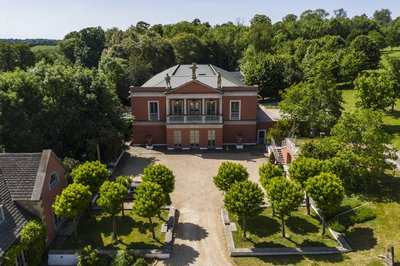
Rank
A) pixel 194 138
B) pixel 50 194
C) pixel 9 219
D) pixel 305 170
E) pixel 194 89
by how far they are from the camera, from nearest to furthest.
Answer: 1. pixel 9 219
2. pixel 50 194
3. pixel 305 170
4. pixel 194 89
5. pixel 194 138

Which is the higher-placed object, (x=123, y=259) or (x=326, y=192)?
(x=326, y=192)

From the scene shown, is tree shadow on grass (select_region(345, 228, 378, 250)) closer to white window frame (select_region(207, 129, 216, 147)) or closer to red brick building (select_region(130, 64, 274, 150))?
red brick building (select_region(130, 64, 274, 150))

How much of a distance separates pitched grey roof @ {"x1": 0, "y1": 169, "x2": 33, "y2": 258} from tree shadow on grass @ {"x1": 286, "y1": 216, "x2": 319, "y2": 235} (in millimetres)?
20854

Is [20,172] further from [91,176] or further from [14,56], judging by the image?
[14,56]

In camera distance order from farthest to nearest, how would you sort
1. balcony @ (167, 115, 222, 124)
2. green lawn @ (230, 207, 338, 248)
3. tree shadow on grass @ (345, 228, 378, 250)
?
balcony @ (167, 115, 222, 124), green lawn @ (230, 207, 338, 248), tree shadow on grass @ (345, 228, 378, 250)

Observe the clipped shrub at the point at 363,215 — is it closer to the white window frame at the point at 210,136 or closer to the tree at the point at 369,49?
the white window frame at the point at 210,136

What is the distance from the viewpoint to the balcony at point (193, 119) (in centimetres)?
4638

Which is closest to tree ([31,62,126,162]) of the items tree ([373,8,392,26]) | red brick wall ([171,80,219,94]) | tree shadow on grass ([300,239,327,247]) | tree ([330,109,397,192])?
red brick wall ([171,80,219,94])

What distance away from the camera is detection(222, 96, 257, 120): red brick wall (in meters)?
47.0

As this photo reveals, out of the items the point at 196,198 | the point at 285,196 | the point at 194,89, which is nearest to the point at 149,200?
the point at 196,198

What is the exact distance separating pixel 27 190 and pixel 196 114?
26406 millimetres

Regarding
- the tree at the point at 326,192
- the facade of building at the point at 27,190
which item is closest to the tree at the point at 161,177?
the facade of building at the point at 27,190

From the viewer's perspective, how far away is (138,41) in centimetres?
7838

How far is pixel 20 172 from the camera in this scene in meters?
25.7
